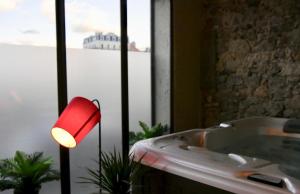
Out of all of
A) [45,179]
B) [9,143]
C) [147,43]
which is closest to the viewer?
[45,179]

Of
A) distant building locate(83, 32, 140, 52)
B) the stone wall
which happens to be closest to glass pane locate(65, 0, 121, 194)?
distant building locate(83, 32, 140, 52)

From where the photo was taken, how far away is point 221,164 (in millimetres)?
1650

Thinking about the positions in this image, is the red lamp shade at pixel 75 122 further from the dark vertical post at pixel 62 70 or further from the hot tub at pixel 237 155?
the dark vertical post at pixel 62 70

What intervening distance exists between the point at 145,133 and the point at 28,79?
1.26 meters

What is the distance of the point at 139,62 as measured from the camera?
3.24 m

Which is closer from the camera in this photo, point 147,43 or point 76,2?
→ point 76,2

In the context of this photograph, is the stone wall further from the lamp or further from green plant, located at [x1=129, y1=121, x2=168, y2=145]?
the lamp

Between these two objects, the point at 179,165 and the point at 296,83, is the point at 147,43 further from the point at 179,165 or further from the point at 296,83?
the point at 179,165

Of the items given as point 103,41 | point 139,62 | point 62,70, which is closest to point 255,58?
point 139,62

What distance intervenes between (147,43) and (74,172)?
155 cm

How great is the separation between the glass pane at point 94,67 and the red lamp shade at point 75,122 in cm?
103

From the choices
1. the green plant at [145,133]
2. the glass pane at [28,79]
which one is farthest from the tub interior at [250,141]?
the glass pane at [28,79]

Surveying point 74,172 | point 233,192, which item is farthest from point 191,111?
point 233,192

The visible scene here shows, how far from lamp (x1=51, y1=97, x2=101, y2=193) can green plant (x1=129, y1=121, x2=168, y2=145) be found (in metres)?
1.42
